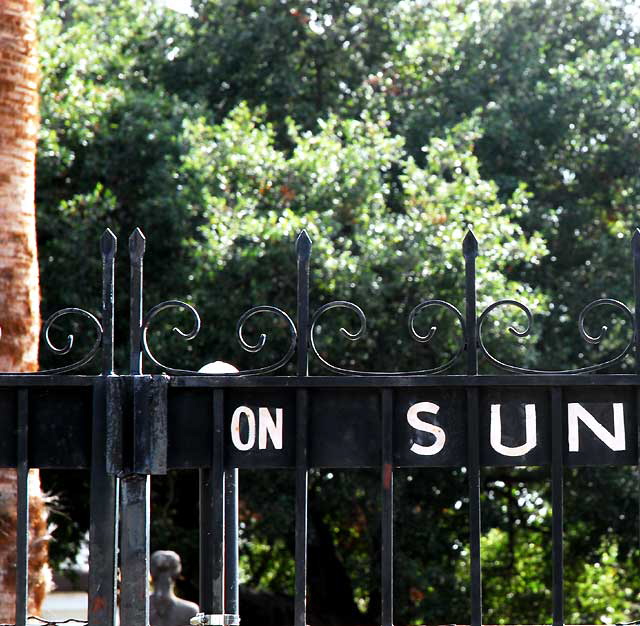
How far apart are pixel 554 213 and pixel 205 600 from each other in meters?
8.77

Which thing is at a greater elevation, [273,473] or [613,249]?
[613,249]

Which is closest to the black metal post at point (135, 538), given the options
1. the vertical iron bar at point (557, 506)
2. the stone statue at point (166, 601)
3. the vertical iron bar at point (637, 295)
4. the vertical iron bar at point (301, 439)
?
the vertical iron bar at point (301, 439)

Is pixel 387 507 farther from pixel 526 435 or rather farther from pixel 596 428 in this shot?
pixel 596 428

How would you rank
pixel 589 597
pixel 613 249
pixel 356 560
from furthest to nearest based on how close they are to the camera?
pixel 589 597 < pixel 356 560 < pixel 613 249

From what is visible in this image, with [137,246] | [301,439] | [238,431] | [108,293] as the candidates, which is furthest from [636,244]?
[108,293]

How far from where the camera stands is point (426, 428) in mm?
3496

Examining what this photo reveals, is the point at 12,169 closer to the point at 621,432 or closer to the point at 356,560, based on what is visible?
the point at 621,432

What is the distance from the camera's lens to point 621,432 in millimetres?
3471

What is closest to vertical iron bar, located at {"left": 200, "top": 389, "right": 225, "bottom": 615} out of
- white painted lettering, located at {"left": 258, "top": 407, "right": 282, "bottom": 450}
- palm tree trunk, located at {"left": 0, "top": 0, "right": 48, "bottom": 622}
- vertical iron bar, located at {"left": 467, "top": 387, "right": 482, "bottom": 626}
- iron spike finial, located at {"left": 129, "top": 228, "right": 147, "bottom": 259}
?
white painted lettering, located at {"left": 258, "top": 407, "right": 282, "bottom": 450}

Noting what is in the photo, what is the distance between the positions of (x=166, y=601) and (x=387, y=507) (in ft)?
15.6

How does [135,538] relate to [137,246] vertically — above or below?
below

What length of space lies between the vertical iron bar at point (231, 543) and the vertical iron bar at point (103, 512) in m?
0.37

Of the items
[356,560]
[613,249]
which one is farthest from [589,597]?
[613,249]

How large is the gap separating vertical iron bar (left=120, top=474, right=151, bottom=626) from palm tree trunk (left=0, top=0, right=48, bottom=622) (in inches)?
121
